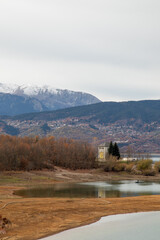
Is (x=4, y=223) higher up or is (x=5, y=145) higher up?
(x=5, y=145)

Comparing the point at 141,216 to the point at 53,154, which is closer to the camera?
the point at 141,216

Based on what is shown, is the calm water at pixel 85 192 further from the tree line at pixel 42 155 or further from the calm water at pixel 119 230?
the tree line at pixel 42 155

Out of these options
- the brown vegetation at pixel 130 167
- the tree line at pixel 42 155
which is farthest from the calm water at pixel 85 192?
the brown vegetation at pixel 130 167

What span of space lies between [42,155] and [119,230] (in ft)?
297

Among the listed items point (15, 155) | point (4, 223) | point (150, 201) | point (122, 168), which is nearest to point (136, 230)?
point (4, 223)

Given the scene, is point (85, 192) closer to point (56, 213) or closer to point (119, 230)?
point (56, 213)

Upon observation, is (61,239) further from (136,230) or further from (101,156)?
(101,156)

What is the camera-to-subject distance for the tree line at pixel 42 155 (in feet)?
359

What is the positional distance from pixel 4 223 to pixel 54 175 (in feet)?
248

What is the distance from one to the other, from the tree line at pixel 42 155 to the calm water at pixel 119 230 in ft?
241

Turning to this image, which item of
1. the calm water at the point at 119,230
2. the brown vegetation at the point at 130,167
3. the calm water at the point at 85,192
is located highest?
the brown vegetation at the point at 130,167

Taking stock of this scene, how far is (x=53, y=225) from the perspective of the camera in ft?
107

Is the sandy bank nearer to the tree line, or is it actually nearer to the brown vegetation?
the tree line

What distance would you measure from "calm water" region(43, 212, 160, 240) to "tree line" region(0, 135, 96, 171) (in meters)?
73.6
